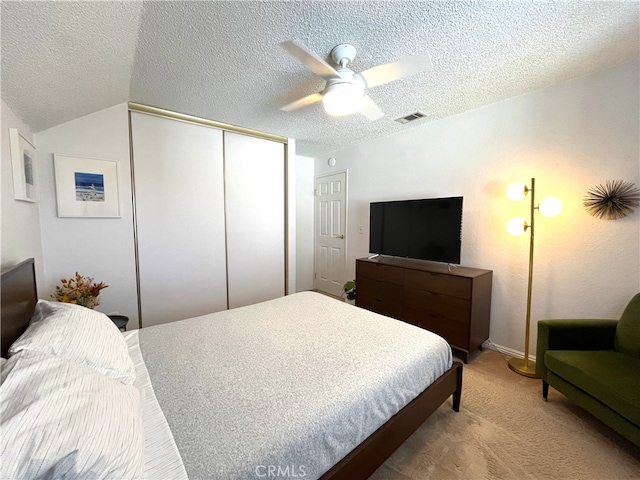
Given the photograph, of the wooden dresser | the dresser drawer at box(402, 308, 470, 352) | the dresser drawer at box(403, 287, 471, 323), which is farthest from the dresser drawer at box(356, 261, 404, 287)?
the dresser drawer at box(402, 308, 470, 352)

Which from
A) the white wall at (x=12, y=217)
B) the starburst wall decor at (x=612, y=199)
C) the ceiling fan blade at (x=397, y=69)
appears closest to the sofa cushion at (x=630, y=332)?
the starburst wall decor at (x=612, y=199)

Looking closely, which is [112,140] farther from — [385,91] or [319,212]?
[319,212]

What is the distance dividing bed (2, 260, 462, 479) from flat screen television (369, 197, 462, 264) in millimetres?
1266

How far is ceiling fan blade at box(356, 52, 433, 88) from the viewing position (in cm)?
147

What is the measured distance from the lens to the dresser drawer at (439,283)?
7.85ft

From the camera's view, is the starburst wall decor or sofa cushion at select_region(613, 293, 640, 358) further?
the starburst wall decor

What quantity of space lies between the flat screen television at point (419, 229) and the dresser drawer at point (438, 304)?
39cm

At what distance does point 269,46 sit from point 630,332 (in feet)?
9.82

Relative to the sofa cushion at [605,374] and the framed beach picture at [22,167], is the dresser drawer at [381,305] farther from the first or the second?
the framed beach picture at [22,167]

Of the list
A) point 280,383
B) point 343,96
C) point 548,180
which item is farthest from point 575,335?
point 343,96

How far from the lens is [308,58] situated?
4.73 feet

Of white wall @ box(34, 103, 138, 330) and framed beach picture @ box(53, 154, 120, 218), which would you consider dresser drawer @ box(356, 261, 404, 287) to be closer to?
white wall @ box(34, 103, 138, 330)

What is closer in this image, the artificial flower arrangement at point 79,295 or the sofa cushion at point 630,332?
the sofa cushion at point 630,332

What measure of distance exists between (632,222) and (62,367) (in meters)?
3.39
